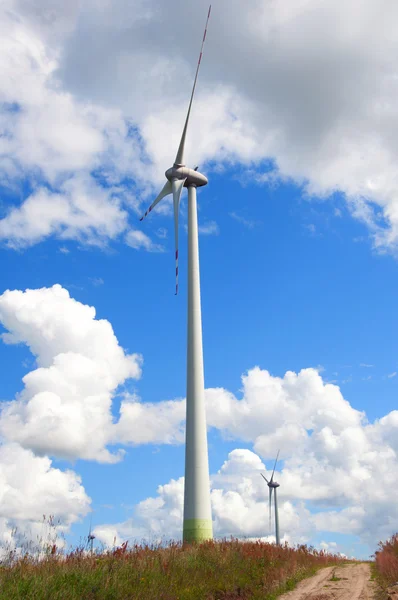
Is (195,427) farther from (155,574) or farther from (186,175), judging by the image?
(186,175)

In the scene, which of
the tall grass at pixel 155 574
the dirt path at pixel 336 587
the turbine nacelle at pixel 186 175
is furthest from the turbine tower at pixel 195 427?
the dirt path at pixel 336 587

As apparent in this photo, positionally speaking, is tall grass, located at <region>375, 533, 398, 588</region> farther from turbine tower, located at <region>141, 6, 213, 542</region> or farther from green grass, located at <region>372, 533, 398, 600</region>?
turbine tower, located at <region>141, 6, 213, 542</region>

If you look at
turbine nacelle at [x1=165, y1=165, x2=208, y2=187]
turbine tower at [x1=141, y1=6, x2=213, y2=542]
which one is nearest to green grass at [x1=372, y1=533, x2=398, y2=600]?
turbine tower at [x1=141, y1=6, x2=213, y2=542]

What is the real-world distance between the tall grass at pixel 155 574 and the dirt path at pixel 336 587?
61cm

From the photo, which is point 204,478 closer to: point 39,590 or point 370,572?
point 370,572

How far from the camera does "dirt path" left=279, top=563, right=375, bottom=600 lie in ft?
57.3

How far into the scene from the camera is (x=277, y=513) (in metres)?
63.7

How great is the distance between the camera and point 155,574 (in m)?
17.1

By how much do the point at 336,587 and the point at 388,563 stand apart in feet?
8.69

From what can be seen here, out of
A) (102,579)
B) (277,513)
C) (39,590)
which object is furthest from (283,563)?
(277,513)

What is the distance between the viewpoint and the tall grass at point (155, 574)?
1402 cm

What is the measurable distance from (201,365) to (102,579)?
19.9m

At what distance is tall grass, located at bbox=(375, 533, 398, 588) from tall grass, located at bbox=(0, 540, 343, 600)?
323 cm

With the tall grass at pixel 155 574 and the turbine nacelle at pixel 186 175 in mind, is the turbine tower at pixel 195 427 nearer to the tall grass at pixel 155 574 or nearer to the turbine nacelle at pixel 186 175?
the turbine nacelle at pixel 186 175
